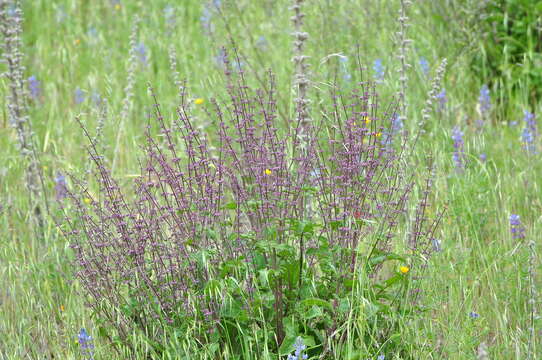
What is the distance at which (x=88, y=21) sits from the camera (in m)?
6.58

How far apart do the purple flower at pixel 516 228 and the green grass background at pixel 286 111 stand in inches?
1.6

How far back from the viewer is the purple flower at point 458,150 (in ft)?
12.6

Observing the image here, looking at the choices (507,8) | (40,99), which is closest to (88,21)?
(40,99)

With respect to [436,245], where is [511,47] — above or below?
above

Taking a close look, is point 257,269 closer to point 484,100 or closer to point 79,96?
point 484,100

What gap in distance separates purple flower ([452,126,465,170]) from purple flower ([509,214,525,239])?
512mm

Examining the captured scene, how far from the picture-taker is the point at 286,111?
14.8ft

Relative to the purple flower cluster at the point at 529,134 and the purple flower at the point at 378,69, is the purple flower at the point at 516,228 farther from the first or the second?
the purple flower at the point at 378,69

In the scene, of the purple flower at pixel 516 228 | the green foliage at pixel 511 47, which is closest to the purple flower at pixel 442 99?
the green foliage at pixel 511 47

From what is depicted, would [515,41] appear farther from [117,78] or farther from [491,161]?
[117,78]

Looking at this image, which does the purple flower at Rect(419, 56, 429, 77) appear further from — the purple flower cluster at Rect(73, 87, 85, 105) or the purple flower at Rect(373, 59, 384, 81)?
the purple flower cluster at Rect(73, 87, 85, 105)

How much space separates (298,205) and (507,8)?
2.83 m

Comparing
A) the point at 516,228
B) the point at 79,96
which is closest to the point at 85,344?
the point at 516,228

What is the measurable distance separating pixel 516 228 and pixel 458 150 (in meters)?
0.72
